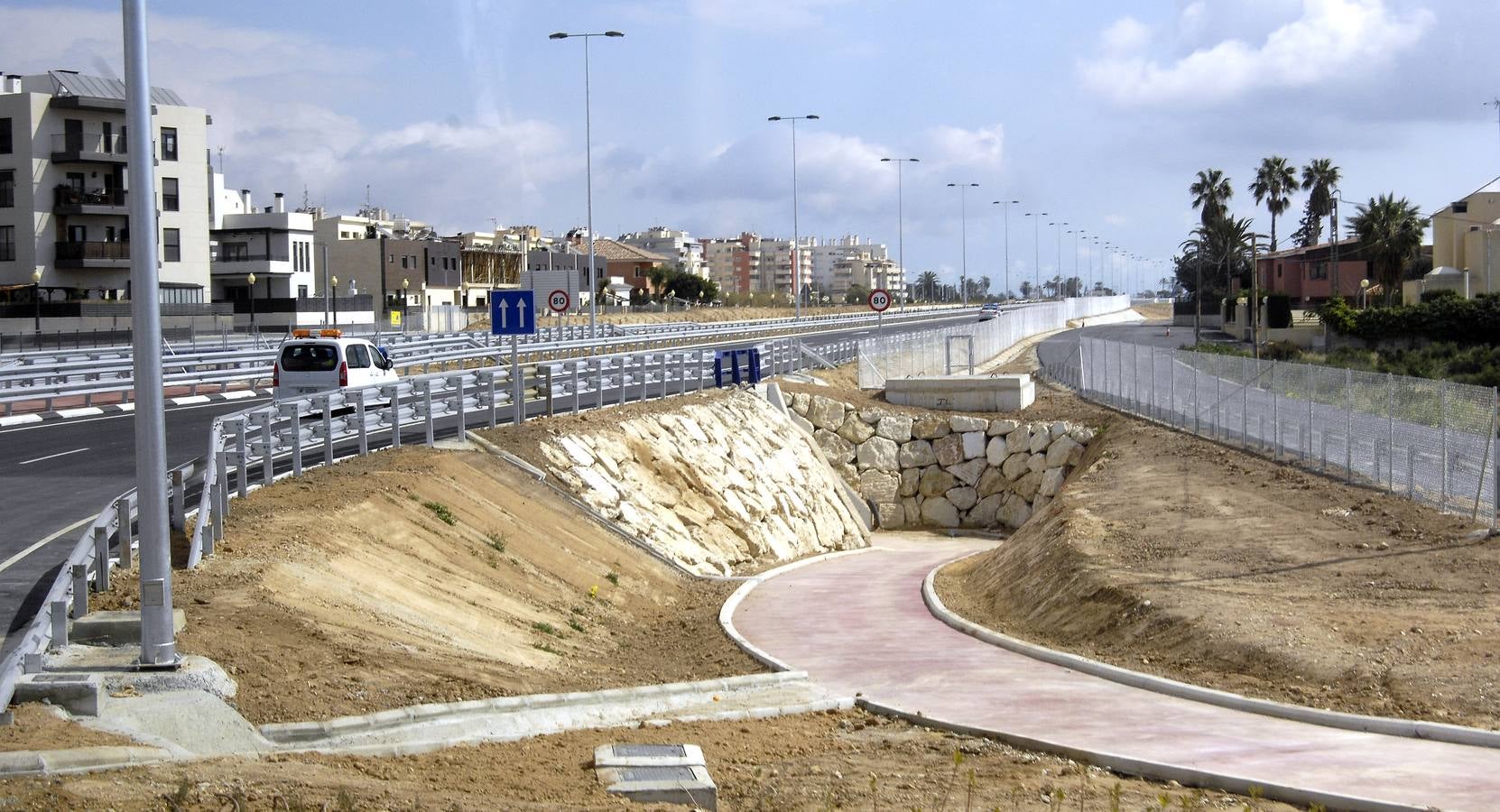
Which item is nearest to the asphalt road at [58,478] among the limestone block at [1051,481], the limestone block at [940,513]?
the limestone block at [940,513]

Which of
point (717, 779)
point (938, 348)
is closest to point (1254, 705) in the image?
point (717, 779)

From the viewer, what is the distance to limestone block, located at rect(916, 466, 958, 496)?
38.4 metres

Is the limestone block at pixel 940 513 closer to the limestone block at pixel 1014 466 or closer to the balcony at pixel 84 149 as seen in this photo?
the limestone block at pixel 1014 466

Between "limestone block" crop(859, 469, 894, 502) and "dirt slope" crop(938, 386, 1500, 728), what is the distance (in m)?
10.9

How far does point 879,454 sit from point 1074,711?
2533 centimetres

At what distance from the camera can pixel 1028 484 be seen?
37000 mm

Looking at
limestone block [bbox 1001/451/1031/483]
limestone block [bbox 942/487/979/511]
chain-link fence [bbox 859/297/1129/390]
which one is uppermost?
chain-link fence [bbox 859/297/1129/390]

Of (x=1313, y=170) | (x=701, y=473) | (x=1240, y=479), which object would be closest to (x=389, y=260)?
(x=1313, y=170)

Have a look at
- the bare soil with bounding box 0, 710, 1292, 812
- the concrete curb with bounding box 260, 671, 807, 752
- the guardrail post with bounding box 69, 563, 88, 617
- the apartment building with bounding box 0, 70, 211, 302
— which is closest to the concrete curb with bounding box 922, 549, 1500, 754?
the bare soil with bounding box 0, 710, 1292, 812

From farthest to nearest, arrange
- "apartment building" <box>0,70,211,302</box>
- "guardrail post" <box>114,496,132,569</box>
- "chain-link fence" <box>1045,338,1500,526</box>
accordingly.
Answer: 1. "apartment building" <box>0,70,211,302</box>
2. "chain-link fence" <box>1045,338,1500,526</box>
3. "guardrail post" <box>114,496,132,569</box>

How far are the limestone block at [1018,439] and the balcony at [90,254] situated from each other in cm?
4632

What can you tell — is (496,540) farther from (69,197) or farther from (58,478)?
(69,197)

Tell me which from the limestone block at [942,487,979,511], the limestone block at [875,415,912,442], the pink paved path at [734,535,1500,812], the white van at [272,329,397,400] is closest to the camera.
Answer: the pink paved path at [734,535,1500,812]

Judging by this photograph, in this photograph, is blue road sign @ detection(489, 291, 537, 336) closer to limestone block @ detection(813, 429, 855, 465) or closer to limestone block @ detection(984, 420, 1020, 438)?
limestone block @ detection(813, 429, 855, 465)
